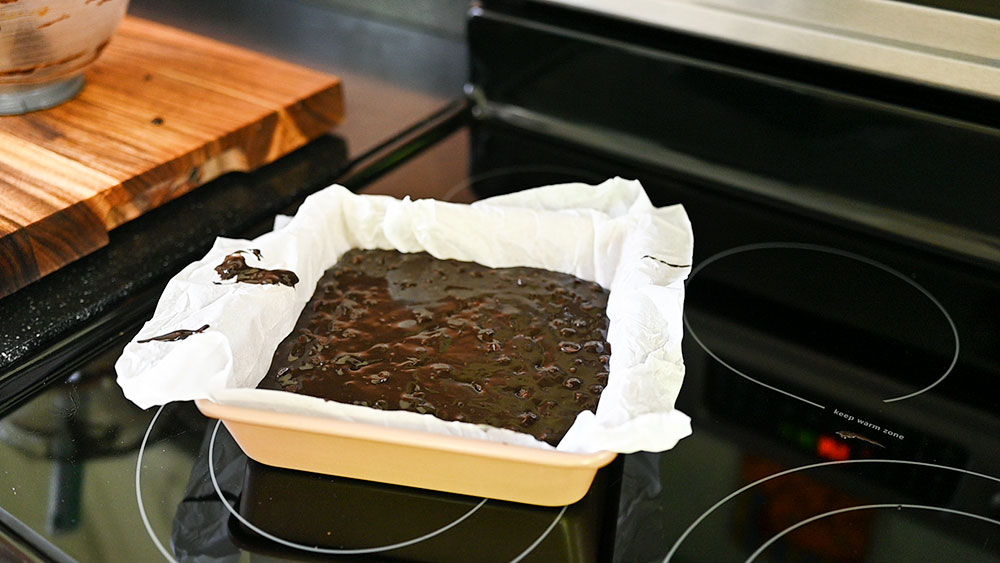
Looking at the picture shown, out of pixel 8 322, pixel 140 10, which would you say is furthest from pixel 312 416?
pixel 140 10

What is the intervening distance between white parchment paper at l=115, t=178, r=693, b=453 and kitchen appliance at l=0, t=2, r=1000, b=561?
0.24 feet

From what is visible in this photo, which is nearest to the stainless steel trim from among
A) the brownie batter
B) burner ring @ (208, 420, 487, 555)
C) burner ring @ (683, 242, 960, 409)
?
burner ring @ (683, 242, 960, 409)

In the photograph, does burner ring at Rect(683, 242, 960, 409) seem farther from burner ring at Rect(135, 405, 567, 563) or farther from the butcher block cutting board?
the butcher block cutting board

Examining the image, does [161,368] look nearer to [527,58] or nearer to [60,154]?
[60,154]

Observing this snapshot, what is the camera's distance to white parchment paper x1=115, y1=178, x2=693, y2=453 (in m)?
0.56

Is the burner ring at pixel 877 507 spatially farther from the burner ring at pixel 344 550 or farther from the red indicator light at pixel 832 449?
the burner ring at pixel 344 550

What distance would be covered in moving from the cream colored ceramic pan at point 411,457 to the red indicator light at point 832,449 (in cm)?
19

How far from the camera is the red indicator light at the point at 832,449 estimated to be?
0.63 m

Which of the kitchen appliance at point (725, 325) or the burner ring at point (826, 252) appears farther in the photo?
the burner ring at point (826, 252)

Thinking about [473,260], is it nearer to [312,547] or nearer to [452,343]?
[452,343]

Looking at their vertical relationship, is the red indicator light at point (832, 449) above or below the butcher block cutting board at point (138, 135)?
below

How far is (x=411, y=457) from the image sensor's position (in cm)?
56

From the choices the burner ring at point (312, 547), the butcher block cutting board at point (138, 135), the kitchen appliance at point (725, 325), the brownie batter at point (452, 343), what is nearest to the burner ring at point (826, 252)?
the kitchen appliance at point (725, 325)

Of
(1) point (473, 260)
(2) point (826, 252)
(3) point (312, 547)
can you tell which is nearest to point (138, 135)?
(1) point (473, 260)
